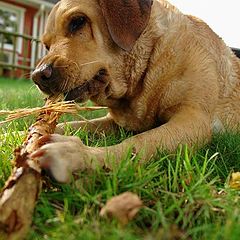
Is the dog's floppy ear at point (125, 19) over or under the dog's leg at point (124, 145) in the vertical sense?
over

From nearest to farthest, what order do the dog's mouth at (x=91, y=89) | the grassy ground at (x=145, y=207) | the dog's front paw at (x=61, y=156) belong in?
the grassy ground at (x=145, y=207)
the dog's front paw at (x=61, y=156)
the dog's mouth at (x=91, y=89)

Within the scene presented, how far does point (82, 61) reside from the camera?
2787mm

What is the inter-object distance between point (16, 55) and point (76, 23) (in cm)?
1977

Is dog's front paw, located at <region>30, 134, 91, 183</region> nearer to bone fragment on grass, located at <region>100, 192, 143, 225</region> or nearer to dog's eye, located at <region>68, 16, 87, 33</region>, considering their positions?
bone fragment on grass, located at <region>100, 192, 143, 225</region>

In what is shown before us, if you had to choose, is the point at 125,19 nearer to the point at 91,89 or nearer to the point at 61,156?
the point at 91,89

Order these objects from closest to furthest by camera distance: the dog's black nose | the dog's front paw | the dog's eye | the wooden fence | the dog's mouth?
the dog's front paw < the dog's black nose < the dog's mouth < the dog's eye < the wooden fence

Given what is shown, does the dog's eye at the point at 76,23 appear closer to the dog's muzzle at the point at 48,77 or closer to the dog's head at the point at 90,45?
the dog's head at the point at 90,45

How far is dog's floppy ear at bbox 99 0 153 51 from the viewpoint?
2.87 metres

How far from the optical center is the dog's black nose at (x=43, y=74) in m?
2.69

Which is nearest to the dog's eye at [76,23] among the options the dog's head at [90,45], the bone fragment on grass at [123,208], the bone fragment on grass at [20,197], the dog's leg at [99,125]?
the dog's head at [90,45]

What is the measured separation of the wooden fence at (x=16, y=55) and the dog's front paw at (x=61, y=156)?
1769cm

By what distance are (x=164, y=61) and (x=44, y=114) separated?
1.05 m

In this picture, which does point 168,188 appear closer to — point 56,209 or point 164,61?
point 56,209

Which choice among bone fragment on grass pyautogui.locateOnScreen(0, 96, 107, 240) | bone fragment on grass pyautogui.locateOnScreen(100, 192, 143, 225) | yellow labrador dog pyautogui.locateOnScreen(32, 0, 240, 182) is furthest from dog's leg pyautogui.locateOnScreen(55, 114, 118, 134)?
bone fragment on grass pyautogui.locateOnScreen(100, 192, 143, 225)
